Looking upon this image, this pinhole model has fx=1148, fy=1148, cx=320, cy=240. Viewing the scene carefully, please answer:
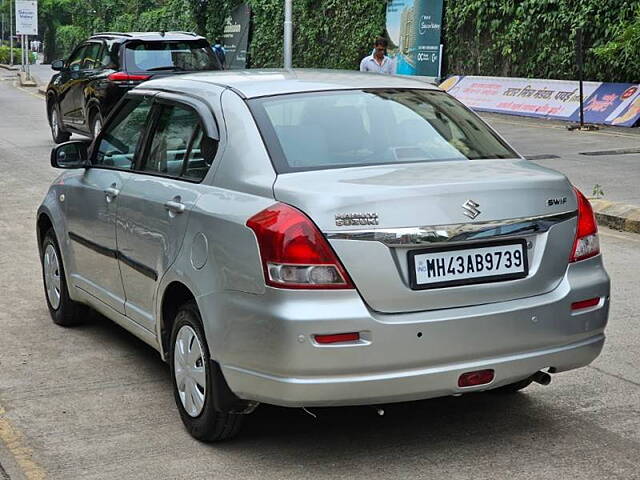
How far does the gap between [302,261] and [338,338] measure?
1.06 feet

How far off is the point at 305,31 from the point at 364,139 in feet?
95.1

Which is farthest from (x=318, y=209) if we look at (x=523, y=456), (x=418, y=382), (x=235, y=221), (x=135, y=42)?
(x=135, y=42)

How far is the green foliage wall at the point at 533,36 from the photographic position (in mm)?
20922

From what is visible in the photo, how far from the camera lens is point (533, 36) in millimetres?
23188

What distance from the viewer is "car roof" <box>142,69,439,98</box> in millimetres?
5371

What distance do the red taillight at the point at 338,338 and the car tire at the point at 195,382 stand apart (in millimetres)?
607

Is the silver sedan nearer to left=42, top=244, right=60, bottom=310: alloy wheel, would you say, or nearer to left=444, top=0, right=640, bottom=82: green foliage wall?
left=42, top=244, right=60, bottom=310: alloy wheel

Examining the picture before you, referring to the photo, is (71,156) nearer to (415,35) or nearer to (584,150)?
(584,150)

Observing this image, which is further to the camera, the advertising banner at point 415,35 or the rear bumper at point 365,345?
the advertising banner at point 415,35

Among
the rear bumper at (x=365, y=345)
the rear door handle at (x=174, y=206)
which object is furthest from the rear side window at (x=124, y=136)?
the rear bumper at (x=365, y=345)

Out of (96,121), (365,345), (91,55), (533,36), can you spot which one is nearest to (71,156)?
(365,345)

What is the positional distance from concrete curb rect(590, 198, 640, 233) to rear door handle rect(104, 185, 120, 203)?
19.7 feet

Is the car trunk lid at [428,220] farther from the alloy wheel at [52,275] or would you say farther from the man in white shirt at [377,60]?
the man in white shirt at [377,60]

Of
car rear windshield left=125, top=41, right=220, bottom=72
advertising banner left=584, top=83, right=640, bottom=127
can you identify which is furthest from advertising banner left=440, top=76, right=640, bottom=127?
car rear windshield left=125, top=41, right=220, bottom=72
